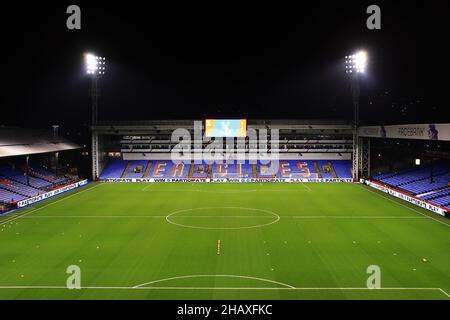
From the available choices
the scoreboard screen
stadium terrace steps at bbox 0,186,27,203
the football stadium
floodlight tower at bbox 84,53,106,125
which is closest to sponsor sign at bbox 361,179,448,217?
the football stadium

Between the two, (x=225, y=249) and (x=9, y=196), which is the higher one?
(x=9, y=196)

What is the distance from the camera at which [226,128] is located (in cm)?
5391

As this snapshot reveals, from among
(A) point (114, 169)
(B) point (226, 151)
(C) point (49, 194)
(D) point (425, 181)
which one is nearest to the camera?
(C) point (49, 194)

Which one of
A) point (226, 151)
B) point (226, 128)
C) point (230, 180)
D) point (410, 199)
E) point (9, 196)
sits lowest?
point (410, 199)

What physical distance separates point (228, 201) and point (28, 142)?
76.4 feet

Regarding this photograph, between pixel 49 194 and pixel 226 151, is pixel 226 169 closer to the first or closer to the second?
pixel 226 151

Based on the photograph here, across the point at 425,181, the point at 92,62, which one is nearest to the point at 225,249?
the point at 425,181

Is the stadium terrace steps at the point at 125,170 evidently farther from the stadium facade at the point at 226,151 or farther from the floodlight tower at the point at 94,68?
the floodlight tower at the point at 94,68

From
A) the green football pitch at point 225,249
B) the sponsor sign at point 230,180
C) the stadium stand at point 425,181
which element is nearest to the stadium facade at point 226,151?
the sponsor sign at point 230,180

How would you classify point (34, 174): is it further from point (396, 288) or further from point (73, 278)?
point (396, 288)

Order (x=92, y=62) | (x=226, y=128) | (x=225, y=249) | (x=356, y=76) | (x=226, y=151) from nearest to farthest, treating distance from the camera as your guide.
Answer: (x=225, y=249) < (x=356, y=76) < (x=92, y=62) < (x=226, y=128) < (x=226, y=151)
